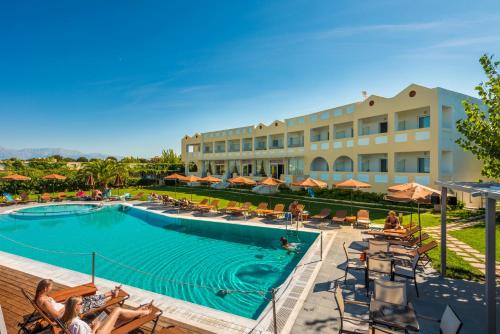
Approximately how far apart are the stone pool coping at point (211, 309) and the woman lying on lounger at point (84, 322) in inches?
42.9

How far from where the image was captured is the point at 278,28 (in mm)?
14953

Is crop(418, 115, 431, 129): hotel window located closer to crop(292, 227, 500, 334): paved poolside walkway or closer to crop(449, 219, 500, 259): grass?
crop(449, 219, 500, 259): grass

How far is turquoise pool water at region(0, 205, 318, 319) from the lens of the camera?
8266 mm

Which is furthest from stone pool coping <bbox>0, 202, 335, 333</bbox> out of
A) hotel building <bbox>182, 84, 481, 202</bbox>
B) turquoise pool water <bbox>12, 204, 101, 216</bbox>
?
hotel building <bbox>182, 84, 481, 202</bbox>

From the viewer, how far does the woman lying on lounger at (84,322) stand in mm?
3912

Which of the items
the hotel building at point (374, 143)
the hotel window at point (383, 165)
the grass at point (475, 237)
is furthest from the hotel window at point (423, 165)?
the grass at point (475, 237)

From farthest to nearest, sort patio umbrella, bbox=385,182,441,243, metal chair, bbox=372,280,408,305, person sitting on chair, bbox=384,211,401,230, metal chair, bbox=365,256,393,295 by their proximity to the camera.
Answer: person sitting on chair, bbox=384,211,401,230 < patio umbrella, bbox=385,182,441,243 < metal chair, bbox=365,256,393,295 < metal chair, bbox=372,280,408,305

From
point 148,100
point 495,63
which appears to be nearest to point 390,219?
point 495,63

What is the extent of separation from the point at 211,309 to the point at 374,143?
21134mm

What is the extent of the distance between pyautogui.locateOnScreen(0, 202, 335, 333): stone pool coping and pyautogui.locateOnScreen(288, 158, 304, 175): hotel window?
20729mm

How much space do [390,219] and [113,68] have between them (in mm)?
22834

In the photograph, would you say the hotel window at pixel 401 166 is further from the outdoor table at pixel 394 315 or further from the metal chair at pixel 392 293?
the outdoor table at pixel 394 315

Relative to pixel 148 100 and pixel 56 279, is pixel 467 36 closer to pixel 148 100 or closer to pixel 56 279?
pixel 56 279

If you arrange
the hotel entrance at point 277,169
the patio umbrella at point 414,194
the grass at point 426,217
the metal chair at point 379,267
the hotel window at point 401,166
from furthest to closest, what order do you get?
1. the hotel entrance at point 277,169
2. the hotel window at point 401,166
3. the patio umbrella at point 414,194
4. the grass at point 426,217
5. the metal chair at point 379,267
